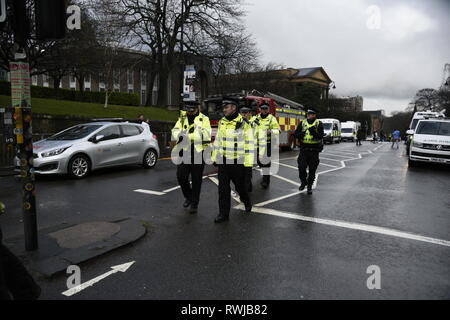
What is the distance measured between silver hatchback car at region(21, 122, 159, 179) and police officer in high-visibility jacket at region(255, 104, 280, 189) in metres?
4.33

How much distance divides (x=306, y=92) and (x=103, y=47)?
45.7 m

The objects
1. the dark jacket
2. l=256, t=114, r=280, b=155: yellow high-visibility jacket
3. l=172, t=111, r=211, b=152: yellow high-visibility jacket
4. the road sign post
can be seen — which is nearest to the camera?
the road sign post

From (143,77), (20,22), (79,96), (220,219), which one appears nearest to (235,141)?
(220,219)

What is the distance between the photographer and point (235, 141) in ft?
18.0

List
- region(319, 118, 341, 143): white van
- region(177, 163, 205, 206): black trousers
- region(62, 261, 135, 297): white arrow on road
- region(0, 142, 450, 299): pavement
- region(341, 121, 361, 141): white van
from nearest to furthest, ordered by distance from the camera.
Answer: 1. region(62, 261, 135, 297): white arrow on road
2. region(0, 142, 450, 299): pavement
3. region(177, 163, 205, 206): black trousers
4. region(319, 118, 341, 143): white van
5. region(341, 121, 361, 141): white van

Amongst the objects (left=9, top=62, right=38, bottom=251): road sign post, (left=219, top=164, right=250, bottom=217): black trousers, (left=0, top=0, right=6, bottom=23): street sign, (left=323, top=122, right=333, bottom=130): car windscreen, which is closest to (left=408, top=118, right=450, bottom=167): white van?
(left=219, top=164, right=250, bottom=217): black trousers

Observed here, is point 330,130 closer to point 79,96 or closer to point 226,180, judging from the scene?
point 79,96

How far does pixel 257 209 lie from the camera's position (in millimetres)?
6293

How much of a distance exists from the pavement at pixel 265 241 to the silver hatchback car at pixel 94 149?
0.49m

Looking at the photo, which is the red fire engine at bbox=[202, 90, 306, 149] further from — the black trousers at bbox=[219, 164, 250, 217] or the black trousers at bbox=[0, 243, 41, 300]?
the black trousers at bbox=[0, 243, 41, 300]

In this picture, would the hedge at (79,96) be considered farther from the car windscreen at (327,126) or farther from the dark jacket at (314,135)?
the dark jacket at (314,135)

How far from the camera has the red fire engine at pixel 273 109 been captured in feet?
53.0

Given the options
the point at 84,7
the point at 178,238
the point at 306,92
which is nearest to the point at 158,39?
the point at 84,7

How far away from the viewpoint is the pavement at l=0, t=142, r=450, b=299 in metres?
3.31
